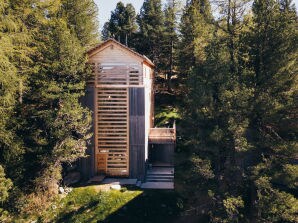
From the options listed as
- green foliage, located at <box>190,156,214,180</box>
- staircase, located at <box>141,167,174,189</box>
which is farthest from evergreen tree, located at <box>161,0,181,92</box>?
green foliage, located at <box>190,156,214,180</box>

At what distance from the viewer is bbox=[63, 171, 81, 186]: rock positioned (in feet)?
68.7

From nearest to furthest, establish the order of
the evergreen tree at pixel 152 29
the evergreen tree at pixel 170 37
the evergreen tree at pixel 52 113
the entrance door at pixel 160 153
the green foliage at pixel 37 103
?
the green foliage at pixel 37 103
the evergreen tree at pixel 52 113
the entrance door at pixel 160 153
the evergreen tree at pixel 170 37
the evergreen tree at pixel 152 29

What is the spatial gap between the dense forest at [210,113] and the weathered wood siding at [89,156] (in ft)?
4.83

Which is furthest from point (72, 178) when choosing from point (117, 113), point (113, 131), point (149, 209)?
point (149, 209)

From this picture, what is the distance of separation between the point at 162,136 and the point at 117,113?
4840 millimetres

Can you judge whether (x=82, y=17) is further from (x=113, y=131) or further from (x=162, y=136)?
(x=162, y=136)

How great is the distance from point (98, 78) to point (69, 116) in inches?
184

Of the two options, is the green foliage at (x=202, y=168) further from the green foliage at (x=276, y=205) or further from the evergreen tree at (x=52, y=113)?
the evergreen tree at (x=52, y=113)

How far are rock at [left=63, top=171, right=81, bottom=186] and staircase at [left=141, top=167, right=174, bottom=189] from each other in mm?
5166

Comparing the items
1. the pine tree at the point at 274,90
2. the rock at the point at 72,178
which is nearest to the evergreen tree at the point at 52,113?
the rock at the point at 72,178

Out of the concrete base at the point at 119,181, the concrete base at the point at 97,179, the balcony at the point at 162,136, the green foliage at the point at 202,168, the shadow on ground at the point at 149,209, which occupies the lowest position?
the shadow on ground at the point at 149,209

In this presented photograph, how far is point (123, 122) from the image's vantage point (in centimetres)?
2189

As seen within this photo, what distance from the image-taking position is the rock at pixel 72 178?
824 inches

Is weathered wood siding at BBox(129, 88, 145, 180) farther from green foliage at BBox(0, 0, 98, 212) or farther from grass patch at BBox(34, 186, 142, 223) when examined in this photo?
green foliage at BBox(0, 0, 98, 212)
